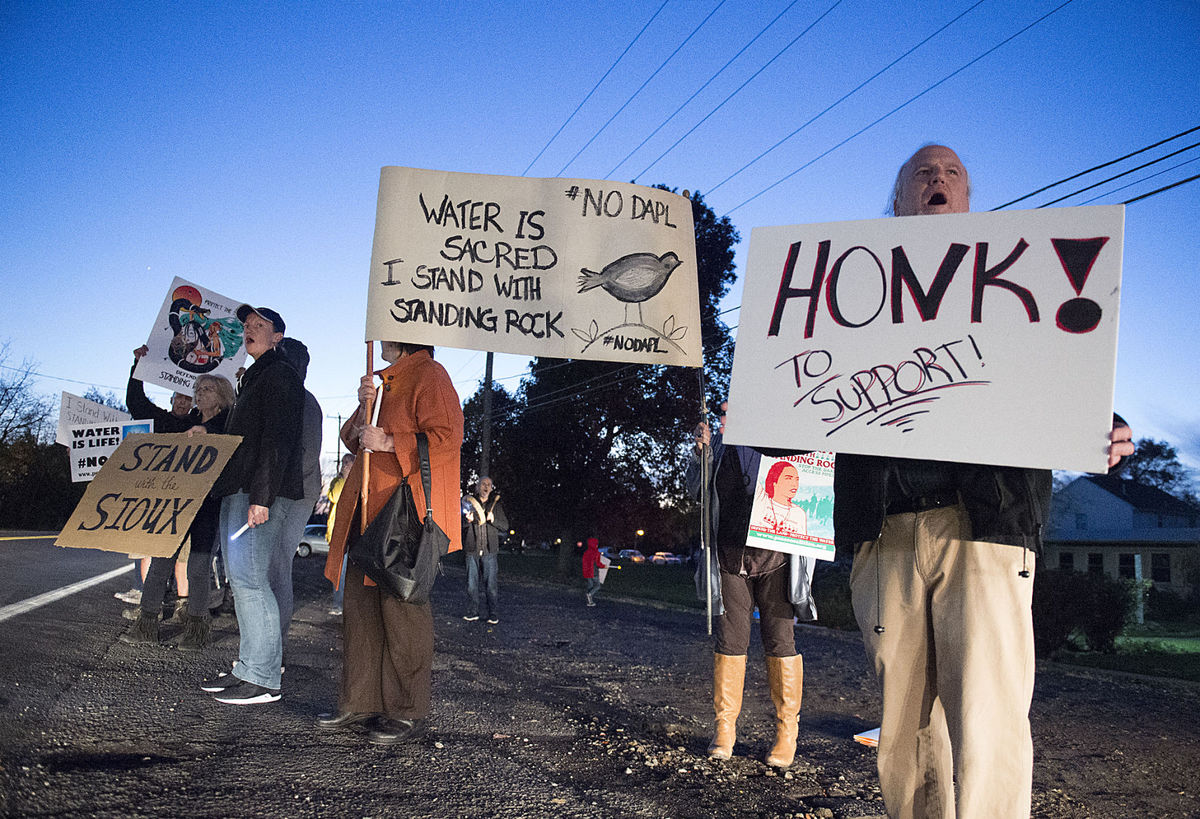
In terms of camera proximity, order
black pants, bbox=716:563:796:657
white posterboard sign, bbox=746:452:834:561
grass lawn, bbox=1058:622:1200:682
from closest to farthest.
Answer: black pants, bbox=716:563:796:657 → white posterboard sign, bbox=746:452:834:561 → grass lawn, bbox=1058:622:1200:682

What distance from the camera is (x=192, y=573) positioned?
5945mm

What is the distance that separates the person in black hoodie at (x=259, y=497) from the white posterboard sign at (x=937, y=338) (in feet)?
9.46

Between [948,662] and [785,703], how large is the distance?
1815 millimetres

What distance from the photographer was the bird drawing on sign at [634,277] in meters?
4.32

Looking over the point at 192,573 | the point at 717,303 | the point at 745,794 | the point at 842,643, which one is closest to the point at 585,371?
the point at 717,303

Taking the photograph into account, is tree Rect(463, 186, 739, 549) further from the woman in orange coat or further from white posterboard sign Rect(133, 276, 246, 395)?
the woman in orange coat

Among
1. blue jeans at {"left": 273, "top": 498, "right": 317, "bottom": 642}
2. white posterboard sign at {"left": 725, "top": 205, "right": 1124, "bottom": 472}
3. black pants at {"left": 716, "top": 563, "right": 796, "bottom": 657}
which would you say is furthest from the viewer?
blue jeans at {"left": 273, "top": 498, "right": 317, "bottom": 642}

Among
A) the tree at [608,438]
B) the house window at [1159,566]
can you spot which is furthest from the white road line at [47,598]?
the house window at [1159,566]

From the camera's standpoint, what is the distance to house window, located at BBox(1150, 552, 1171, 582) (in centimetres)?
3900

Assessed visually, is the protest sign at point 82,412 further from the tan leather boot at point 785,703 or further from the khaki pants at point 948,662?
the khaki pants at point 948,662

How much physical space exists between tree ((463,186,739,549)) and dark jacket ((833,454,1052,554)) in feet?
80.9

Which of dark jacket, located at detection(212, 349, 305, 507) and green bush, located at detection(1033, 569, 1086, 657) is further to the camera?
green bush, located at detection(1033, 569, 1086, 657)

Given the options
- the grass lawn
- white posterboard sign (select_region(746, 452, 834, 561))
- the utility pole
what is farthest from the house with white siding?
white posterboard sign (select_region(746, 452, 834, 561))

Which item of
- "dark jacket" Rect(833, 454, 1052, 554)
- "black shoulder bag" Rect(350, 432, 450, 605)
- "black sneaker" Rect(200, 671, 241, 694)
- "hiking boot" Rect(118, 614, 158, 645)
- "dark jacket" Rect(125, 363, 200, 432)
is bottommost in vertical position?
"hiking boot" Rect(118, 614, 158, 645)
